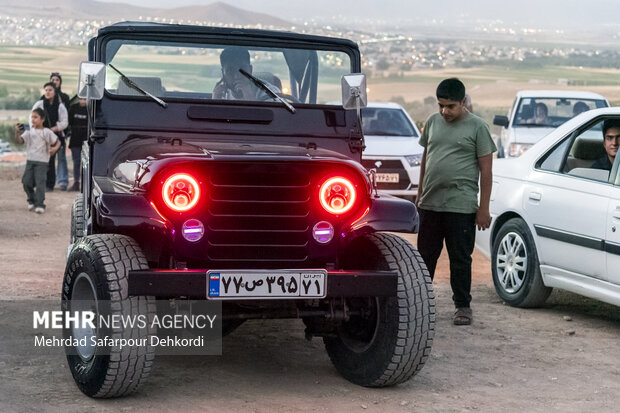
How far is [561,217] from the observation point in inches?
330

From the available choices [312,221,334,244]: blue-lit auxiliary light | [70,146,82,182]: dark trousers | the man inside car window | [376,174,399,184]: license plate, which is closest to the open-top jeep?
[312,221,334,244]: blue-lit auxiliary light

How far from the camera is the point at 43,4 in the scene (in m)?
63.6

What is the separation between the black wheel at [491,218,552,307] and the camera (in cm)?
879

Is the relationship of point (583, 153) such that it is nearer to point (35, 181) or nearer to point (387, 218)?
point (387, 218)

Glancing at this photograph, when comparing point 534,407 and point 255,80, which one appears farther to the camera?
point 255,80

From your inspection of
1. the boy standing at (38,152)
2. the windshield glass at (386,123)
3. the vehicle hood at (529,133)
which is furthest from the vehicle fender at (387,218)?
the vehicle hood at (529,133)

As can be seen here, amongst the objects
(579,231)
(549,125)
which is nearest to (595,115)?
(579,231)

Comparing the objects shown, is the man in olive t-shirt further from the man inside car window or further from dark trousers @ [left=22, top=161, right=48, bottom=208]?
dark trousers @ [left=22, top=161, right=48, bottom=208]

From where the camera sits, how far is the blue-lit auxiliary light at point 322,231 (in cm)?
603

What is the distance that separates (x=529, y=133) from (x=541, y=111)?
77 centimetres

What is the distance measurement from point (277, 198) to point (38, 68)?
111 feet

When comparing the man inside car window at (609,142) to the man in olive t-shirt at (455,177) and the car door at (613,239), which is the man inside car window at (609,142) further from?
the man in olive t-shirt at (455,177)

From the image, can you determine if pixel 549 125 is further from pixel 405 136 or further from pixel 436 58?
pixel 436 58

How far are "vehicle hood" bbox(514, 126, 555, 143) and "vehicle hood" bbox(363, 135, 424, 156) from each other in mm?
1942
